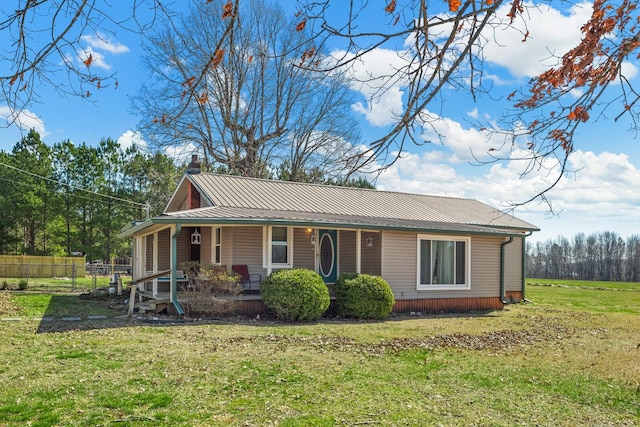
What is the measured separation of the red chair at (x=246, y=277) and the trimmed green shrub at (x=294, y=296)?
93cm

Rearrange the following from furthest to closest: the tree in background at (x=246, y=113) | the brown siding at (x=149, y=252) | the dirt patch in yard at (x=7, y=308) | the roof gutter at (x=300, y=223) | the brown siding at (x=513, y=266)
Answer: the tree in background at (x=246, y=113) → the brown siding at (x=513, y=266) → the brown siding at (x=149, y=252) → the dirt patch in yard at (x=7, y=308) → the roof gutter at (x=300, y=223)

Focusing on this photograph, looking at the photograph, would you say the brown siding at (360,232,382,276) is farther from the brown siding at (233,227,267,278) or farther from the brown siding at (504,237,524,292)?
the brown siding at (504,237,524,292)

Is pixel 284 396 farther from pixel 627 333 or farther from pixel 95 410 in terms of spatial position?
pixel 627 333

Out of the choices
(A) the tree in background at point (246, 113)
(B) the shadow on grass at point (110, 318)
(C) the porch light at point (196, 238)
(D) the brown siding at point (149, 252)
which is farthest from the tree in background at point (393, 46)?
(A) the tree in background at point (246, 113)

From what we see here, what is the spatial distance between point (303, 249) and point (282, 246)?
2.17ft

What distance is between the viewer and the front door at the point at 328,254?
14.8 meters

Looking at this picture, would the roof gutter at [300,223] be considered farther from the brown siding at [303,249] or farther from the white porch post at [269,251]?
the brown siding at [303,249]

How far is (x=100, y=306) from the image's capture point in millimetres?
14695

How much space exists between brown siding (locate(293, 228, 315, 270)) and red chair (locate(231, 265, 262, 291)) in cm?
117

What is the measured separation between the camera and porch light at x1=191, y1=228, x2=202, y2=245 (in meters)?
16.0

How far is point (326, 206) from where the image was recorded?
16.2m

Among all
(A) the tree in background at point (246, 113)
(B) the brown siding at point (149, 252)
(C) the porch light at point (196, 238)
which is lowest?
(B) the brown siding at point (149, 252)

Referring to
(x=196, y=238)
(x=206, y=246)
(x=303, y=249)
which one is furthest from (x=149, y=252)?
(x=303, y=249)

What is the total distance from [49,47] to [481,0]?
281cm
